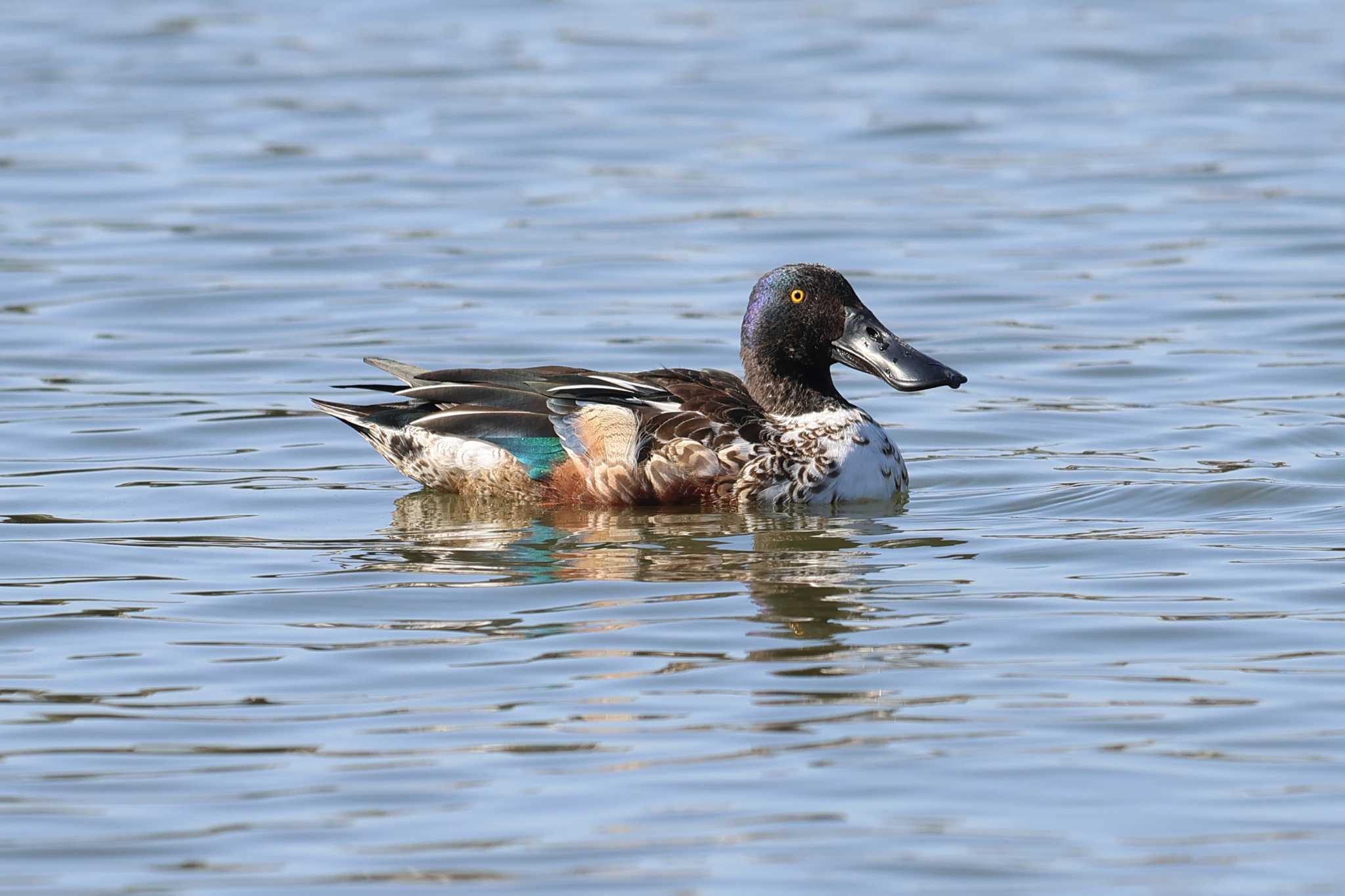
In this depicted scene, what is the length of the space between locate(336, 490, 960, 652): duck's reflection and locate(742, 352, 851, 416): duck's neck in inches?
24.9

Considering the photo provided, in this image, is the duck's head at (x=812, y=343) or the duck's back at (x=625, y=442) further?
the duck's head at (x=812, y=343)

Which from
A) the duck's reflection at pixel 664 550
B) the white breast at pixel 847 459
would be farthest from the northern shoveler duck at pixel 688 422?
the duck's reflection at pixel 664 550

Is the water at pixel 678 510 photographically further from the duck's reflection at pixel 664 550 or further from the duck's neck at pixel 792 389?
the duck's neck at pixel 792 389

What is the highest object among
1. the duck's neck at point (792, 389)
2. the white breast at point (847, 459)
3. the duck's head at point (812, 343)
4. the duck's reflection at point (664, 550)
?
the duck's head at point (812, 343)

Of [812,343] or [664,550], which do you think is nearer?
[664,550]

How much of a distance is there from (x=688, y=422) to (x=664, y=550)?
0.97m

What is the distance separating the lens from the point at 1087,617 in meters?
8.51

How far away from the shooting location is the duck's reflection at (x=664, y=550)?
9.05 metres

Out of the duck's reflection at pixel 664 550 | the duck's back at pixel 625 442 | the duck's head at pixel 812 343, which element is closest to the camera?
the duck's reflection at pixel 664 550

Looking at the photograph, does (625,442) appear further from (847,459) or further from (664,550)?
(847,459)

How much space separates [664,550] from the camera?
986 cm

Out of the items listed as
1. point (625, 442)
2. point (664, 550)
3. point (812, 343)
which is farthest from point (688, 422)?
point (664, 550)

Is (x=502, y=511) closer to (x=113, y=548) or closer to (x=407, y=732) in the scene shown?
(x=113, y=548)

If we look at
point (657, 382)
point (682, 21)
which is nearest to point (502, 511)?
point (657, 382)
